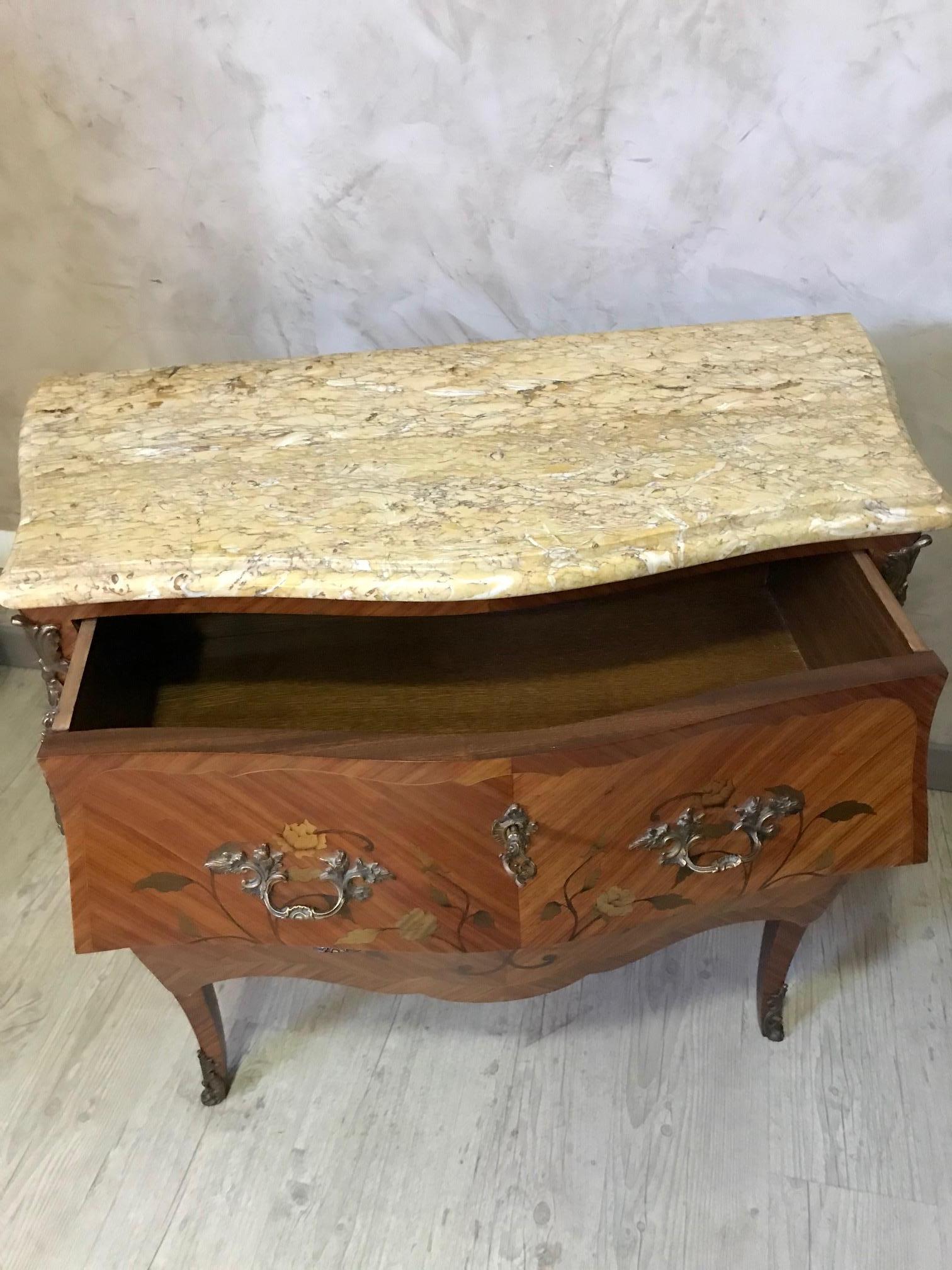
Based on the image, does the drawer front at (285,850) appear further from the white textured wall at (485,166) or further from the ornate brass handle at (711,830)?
the white textured wall at (485,166)

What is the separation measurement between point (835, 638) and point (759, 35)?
53 centimetres

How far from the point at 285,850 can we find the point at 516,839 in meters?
0.17

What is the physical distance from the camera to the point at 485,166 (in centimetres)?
97

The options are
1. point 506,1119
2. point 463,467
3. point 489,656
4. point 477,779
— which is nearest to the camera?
point 477,779

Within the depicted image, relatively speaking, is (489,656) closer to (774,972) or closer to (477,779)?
(477,779)

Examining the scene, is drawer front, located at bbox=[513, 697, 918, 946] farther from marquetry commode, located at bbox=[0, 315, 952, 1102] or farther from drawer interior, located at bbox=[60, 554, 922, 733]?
drawer interior, located at bbox=[60, 554, 922, 733]

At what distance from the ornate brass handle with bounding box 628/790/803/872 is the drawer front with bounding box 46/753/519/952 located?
4.6 inches

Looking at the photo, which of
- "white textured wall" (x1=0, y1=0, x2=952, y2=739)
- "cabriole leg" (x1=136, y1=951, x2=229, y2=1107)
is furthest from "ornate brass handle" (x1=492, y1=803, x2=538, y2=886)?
"white textured wall" (x1=0, y1=0, x2=952, y2=739)

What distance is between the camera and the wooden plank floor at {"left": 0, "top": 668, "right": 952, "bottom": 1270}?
3.11 feet

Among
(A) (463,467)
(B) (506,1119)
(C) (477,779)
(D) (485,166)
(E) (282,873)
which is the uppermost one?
(D) (485,166)

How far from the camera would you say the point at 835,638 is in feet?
2.74

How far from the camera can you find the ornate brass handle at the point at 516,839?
69cm

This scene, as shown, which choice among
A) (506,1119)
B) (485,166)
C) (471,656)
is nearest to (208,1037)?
(506,1119)

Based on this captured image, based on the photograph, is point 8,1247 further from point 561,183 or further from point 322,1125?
point 561,183
